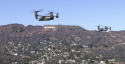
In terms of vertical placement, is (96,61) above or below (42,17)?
below

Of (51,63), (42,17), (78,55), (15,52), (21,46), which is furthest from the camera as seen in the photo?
(21,46)

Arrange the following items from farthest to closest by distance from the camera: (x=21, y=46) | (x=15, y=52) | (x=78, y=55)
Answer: (x=21, y=46)
(x=15, y=52)
(x=78, y=55)

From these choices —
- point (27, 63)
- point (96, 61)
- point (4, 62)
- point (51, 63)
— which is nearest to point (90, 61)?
point (96, 61)

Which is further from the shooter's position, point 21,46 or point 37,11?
point 21,46

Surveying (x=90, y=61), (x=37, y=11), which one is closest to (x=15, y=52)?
(x=90, y=61)

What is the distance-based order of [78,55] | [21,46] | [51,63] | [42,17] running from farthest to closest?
1. [21,46]
2. [78,55]
3. [51,63]
4. [42,17]

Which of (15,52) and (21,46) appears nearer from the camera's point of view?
(15,52)

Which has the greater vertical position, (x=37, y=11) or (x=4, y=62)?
(x=37, y=11)

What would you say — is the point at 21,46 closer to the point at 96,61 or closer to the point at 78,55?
the point at 78,55

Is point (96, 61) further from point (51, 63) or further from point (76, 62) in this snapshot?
point (51, 63)
